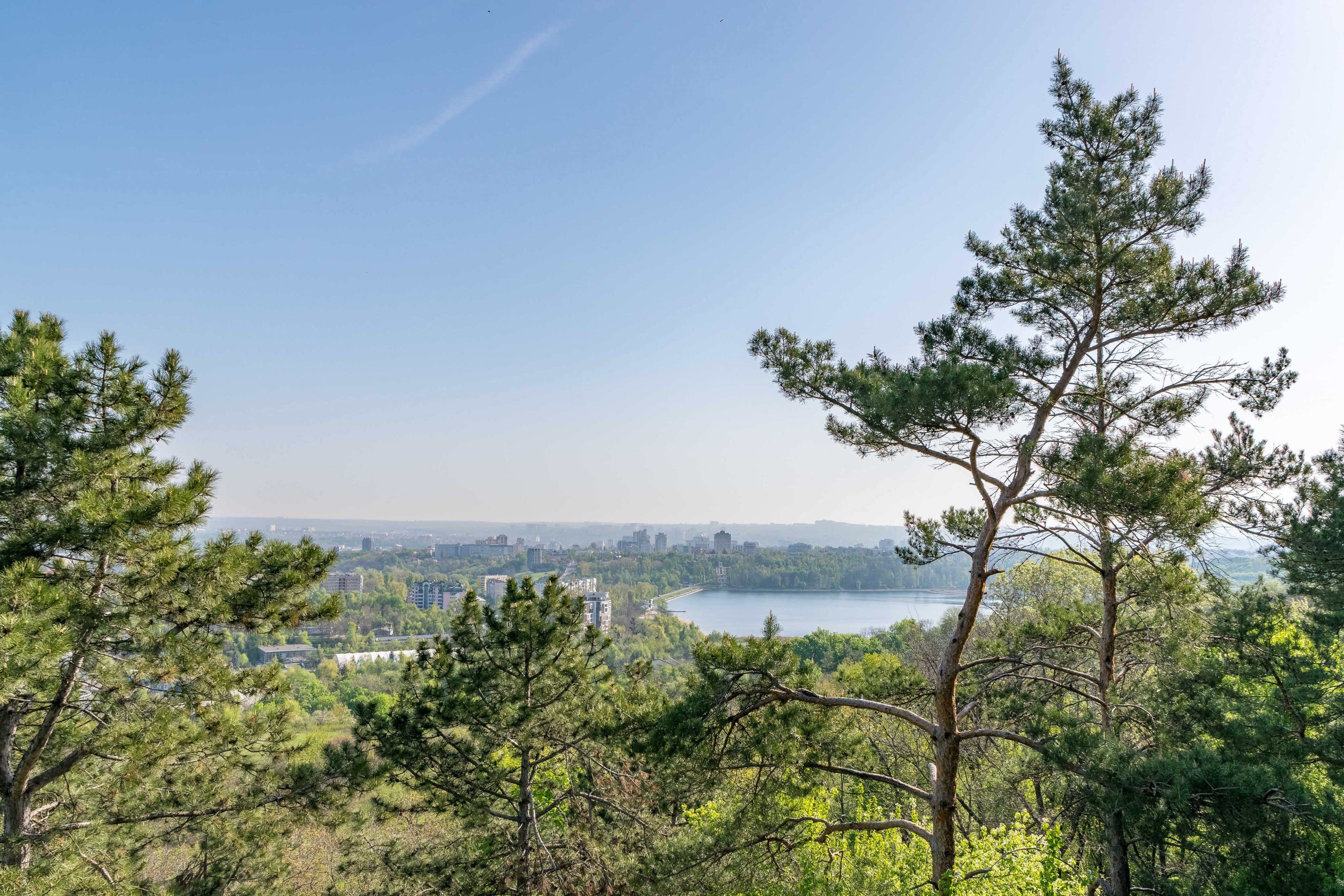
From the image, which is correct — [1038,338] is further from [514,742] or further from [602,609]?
[602,609]

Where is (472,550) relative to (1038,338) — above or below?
below

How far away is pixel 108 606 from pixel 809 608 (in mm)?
80174

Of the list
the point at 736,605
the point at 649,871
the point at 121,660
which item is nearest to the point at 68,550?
the point at 121,660

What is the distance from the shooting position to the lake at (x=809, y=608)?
63.3m

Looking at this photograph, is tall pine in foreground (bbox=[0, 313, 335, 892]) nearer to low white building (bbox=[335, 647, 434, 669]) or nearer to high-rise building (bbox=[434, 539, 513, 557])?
low white building (bbox=[335, 647, 434, 669])

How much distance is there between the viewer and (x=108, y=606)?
13.0 ft

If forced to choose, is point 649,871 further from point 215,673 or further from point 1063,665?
point 1063,665

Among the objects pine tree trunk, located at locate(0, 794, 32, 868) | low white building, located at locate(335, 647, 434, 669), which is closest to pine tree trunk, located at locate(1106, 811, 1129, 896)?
pine tree trunk, located at locate(0, 794, 32, 868)

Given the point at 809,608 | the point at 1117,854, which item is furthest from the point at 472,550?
the point at 1117,854

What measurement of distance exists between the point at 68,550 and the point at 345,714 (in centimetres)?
3635

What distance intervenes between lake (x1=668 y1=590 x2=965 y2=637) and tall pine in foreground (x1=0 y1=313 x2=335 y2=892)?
52378 millimetres

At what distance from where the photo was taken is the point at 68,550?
4027 mm

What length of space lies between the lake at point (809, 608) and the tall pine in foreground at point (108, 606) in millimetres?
52378

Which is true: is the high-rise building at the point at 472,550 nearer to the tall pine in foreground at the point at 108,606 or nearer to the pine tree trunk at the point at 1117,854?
the tall pine in foreground at the point at 108,606
